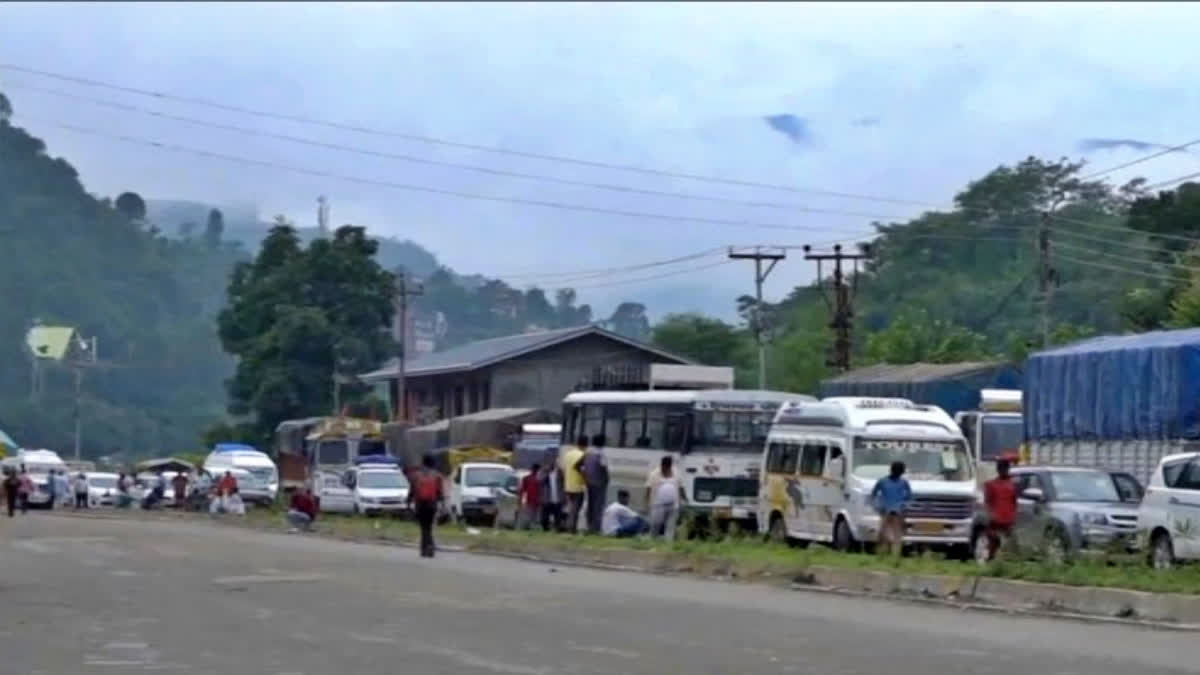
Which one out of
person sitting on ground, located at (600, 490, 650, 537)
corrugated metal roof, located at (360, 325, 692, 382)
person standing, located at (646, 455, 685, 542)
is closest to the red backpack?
person standing, located at (646, 455, 685, 542)

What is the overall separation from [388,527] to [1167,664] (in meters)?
29.9

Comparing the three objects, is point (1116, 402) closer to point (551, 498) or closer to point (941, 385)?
point (551, 498)

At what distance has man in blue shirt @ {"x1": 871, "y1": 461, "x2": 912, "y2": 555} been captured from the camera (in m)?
29.5

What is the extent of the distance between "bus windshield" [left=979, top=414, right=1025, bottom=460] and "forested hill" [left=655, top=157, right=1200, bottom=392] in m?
36.3

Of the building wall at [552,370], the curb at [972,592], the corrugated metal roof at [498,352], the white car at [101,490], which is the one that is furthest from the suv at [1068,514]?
the white car at [101,490]

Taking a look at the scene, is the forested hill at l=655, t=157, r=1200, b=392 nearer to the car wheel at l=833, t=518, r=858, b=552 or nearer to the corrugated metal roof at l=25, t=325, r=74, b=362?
the corrugated metal roof at l=25, t=325, r=74, b=362

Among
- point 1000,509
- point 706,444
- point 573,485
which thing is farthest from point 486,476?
point 1000,509

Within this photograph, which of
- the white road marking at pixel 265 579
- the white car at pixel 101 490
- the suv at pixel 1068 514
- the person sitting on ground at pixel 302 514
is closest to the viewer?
the white road marking at pixel 265 579

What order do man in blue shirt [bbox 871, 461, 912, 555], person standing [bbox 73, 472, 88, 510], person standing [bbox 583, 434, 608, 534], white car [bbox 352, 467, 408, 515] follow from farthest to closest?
person standing [bbox 73, 472, 88, 510]
white car [bbox 352, 467, 408, 515]
person standing [bbox 583, 434, 608, 534]
man in blue shirt [bbox 871, 461, 912, 555]

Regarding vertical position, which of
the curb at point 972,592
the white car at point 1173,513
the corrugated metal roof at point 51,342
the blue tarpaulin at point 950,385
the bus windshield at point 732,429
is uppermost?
the corrugated metal roof at point 51,342

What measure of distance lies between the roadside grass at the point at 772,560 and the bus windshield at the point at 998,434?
859cm

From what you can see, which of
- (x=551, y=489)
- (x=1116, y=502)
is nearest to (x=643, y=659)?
(x=1116, y=502)

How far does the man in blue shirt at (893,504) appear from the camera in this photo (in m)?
29.5

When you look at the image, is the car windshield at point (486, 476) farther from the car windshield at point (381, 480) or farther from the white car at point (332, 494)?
the white car at point (332, 494)
